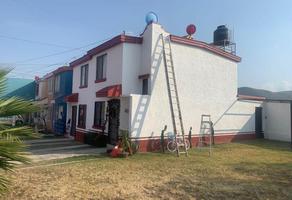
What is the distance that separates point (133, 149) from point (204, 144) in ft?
17.8

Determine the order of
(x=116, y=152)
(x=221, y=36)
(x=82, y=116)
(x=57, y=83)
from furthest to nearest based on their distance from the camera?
(x=57, y=83), (x=221, y=36), (x=82, y=116), (x=116, y=152)

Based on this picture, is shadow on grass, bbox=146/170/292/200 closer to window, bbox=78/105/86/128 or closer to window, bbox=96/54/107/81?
window, bbox=96/54/107/81

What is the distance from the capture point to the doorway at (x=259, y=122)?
2297 cm

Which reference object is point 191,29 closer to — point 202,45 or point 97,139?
point 202,45

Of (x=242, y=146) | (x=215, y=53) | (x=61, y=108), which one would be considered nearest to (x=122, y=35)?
(x=215, y=53)

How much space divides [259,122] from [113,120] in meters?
11.9

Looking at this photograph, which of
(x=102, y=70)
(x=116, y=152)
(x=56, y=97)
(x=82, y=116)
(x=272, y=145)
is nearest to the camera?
(x=116, y=152)

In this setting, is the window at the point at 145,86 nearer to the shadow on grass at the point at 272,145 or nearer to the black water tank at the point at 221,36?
the shadow on grass at the point at 272,145

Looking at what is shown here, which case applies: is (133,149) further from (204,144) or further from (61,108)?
(61,108)

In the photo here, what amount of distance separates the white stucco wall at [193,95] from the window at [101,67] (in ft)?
11.0

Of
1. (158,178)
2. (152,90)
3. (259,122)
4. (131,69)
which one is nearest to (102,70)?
(131,69)

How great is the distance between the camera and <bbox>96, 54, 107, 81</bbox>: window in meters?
19.0

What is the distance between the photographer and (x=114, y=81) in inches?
677

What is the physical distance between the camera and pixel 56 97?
27.8m
